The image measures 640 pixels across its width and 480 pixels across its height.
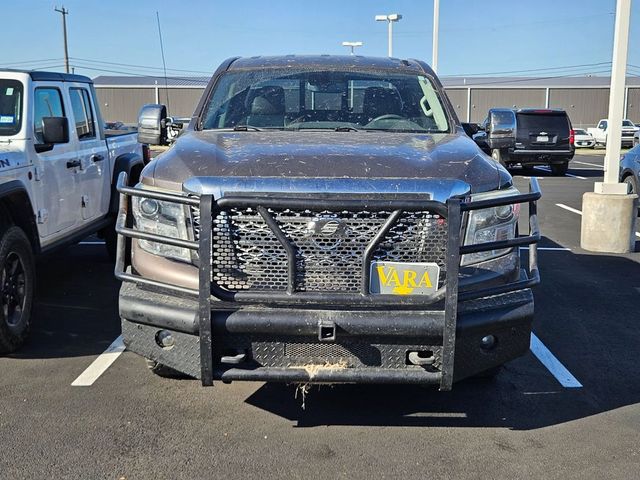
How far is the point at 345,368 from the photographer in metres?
3.35

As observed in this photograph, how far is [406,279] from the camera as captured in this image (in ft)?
10.8

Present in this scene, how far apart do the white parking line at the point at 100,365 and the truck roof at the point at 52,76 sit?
2.53 metres

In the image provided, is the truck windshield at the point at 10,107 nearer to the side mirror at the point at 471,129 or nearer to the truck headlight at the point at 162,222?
the truck headlight at the point at 162,222

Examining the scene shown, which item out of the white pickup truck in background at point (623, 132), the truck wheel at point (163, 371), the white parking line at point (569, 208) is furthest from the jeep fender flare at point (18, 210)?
the white pickup truck in background at point (623, 132)

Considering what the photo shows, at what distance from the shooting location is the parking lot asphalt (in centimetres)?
351

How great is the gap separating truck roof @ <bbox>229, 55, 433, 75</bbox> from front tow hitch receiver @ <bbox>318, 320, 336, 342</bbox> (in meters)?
2.62

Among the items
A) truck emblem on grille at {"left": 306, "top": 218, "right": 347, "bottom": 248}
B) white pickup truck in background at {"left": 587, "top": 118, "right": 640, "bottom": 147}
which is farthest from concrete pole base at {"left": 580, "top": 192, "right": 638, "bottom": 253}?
white pickup truck in background at {"left": 587, "top": 118, "right": 640, "bottom": 147}

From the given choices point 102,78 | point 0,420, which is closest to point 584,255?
point 0,420

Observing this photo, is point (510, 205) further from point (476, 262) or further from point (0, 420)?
point (0, 420)

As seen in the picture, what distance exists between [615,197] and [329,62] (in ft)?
16.1

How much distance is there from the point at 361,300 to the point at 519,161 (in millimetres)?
17726

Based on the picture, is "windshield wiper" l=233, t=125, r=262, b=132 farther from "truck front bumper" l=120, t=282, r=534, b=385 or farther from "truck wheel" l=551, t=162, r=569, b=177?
"truck wheel" l=551, t=162, r=569, b=177

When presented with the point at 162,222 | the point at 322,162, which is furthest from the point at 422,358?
the point at 162,222

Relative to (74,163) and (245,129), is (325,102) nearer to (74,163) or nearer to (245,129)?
(245,129)
